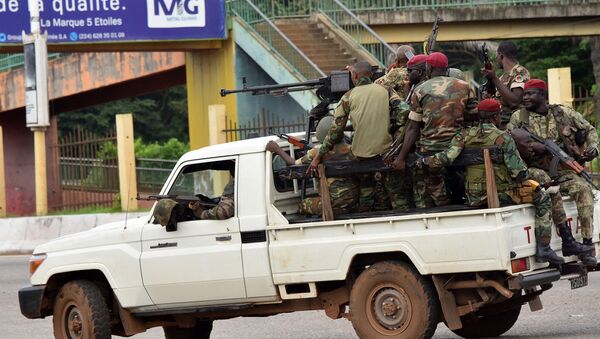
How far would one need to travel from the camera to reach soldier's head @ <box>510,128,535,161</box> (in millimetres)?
9586

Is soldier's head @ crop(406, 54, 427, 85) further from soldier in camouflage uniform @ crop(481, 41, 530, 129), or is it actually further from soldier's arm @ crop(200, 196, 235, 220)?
soldier's arm @ crop(200, 196, 235, 220)

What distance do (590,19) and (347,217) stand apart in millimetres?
21707

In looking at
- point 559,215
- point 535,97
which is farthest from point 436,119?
point 535,97

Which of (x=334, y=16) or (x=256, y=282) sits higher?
(x=334, y=16)

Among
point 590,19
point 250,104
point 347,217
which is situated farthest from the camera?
point 590,19

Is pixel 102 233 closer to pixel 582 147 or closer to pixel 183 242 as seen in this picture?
pixel 183 242

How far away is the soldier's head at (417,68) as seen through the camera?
9.83 metres

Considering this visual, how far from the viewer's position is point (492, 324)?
10.6 meters

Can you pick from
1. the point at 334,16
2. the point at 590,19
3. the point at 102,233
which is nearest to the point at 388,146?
the point at 102,233

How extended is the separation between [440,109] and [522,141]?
2.52ft

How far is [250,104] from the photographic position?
2636 centimetres

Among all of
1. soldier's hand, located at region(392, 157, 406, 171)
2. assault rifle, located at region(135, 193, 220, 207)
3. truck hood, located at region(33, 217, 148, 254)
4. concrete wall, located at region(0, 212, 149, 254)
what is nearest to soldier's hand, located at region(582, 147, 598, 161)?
soldier's hand, located at region(392, 157, 406, 171)

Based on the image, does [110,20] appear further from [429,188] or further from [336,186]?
[429,188]

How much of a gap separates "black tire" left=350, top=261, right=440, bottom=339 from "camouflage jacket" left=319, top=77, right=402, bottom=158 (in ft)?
3.24
